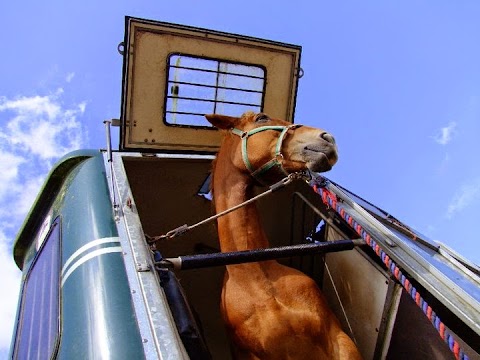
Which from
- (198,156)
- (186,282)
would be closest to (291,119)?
(198,156)

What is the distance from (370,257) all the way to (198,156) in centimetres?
158

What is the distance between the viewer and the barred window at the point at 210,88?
13.2ft

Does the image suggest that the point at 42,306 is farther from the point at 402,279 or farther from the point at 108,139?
the point at 402,279

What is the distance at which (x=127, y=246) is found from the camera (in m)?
2.39

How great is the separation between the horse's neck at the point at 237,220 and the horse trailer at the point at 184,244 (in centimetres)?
19

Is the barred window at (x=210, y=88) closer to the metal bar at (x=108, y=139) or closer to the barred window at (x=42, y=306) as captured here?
the metal bar at (x=108, y=139)

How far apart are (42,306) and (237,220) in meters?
1.17

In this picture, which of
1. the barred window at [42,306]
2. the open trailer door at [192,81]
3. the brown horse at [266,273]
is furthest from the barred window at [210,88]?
the barred window at [42,306]

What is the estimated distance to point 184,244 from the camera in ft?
13.6

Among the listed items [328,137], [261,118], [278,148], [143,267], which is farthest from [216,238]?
[143,267]

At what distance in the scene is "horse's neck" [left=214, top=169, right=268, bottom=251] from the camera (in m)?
3.05

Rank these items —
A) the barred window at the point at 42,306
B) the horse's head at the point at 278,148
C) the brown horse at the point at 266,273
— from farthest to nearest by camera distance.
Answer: the horse's head at the point at 278,148 < the brown horse at the point at 266,273 < the barred window at the point at 42,306

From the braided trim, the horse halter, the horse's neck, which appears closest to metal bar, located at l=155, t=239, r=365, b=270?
the braided trim

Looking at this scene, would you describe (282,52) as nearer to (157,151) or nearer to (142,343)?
(157,151)
